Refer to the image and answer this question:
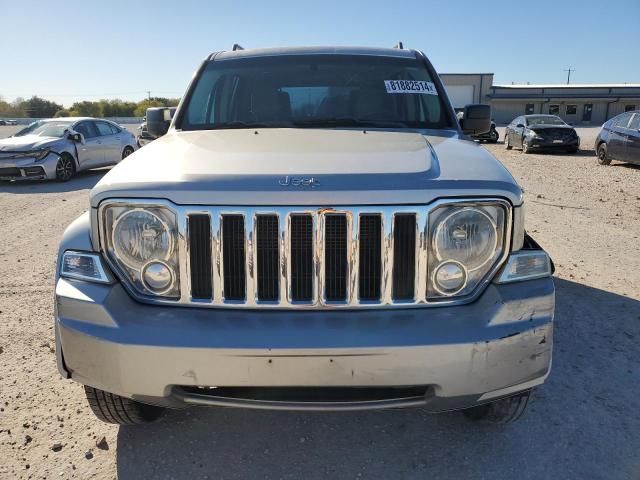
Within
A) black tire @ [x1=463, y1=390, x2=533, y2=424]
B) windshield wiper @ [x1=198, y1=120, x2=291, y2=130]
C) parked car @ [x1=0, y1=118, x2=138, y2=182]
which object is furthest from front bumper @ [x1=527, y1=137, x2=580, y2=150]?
black tire @ [x1=463, y1=390, x2=533, y2=424]

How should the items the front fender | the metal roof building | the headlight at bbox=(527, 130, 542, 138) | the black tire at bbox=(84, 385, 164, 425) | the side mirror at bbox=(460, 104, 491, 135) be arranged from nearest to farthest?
the front fender → the black tire at bbox=(84, 385, 164, 425) → the side mirror at bbox=(460, 104, 491, 135) → the headlight at bbox=(527, 130, 542, 138) → the metal roof building

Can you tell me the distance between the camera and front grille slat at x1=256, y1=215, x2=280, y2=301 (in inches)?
83.1

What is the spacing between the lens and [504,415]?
8.51 feet

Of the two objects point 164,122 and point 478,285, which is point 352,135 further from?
point 164,122

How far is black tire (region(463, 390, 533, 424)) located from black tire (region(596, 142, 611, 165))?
1448 centimetres

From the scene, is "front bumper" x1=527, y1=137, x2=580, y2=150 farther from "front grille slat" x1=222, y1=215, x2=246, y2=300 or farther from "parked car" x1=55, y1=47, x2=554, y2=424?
"front grille slat" x1=222, y1=215, x2=246, y2=300

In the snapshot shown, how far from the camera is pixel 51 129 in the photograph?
519 inches

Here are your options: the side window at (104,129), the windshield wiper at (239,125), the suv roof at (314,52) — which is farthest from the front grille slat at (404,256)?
the side window at (104,129)

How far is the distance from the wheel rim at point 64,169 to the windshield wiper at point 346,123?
10.8m

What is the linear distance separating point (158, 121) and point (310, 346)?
8.44ft

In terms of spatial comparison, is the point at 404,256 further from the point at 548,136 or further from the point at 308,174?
the point at 548,136

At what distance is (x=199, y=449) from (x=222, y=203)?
4.16ft

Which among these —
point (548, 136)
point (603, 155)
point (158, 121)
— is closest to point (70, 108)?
point (548, 136)

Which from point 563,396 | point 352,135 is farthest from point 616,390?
point 352,135
